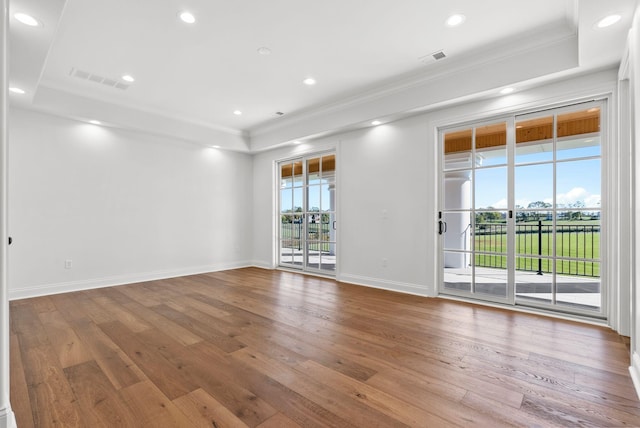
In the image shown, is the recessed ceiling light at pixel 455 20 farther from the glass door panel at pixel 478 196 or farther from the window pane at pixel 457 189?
the window pane at pixel 457 189

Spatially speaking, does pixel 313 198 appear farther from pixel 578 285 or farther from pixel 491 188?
pixel 578 285

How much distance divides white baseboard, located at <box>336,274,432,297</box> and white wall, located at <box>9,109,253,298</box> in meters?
2.80

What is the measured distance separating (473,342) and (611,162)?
88.9 inches

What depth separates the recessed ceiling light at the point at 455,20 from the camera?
283cm

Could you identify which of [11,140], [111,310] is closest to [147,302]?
[111,310]

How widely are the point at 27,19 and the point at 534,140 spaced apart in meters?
4.95

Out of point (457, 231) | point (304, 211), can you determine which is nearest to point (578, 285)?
point (457, 231)

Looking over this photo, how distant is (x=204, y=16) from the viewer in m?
2.80

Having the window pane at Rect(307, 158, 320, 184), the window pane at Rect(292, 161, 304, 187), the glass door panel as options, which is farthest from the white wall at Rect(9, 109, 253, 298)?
the glass door panel

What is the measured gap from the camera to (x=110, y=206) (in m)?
5.03

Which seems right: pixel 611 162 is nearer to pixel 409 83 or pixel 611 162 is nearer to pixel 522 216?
pixel 522 216

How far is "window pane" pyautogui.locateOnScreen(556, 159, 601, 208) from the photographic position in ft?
10.7

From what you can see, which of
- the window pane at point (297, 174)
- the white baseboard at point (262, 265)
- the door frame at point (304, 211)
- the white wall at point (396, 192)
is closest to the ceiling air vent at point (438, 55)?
the white wall at point (396, 192)

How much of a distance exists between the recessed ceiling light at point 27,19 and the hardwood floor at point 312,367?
2580 mm
